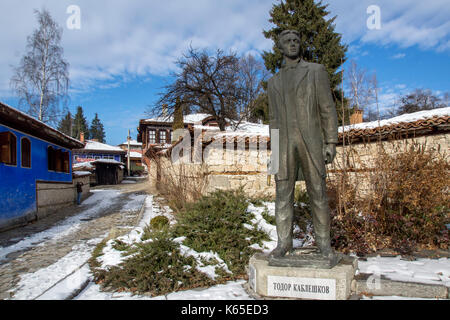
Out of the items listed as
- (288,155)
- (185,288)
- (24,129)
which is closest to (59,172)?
(24,129)

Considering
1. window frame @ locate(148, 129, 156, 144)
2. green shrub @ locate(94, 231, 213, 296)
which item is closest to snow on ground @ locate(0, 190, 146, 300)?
green shrub @ locate(94, 231, 213, 296)

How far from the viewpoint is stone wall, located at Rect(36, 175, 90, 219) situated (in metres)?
10.8

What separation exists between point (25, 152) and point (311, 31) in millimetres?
17382

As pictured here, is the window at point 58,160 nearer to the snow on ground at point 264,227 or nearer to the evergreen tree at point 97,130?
the snow on ground at point 264,227

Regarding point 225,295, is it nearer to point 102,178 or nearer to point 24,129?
point 24,129

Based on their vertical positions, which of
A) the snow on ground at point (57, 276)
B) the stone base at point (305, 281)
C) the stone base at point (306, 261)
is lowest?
the snow on ground at point (57, 276)

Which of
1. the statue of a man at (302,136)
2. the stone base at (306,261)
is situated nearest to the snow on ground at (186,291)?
the stone base at (306,261)

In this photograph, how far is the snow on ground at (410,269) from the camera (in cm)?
305

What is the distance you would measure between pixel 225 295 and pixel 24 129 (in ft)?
32.5

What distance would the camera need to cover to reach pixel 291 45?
118 inches

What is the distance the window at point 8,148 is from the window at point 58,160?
2.81m

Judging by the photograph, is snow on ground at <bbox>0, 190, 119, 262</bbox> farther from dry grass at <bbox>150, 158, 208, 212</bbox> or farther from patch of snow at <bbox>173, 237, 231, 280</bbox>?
patch of snow at <bbox>173, 237, 231, 280</bbox>

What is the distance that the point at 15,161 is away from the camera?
29.8ft

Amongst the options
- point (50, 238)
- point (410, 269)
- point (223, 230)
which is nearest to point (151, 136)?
point (50, 238)
